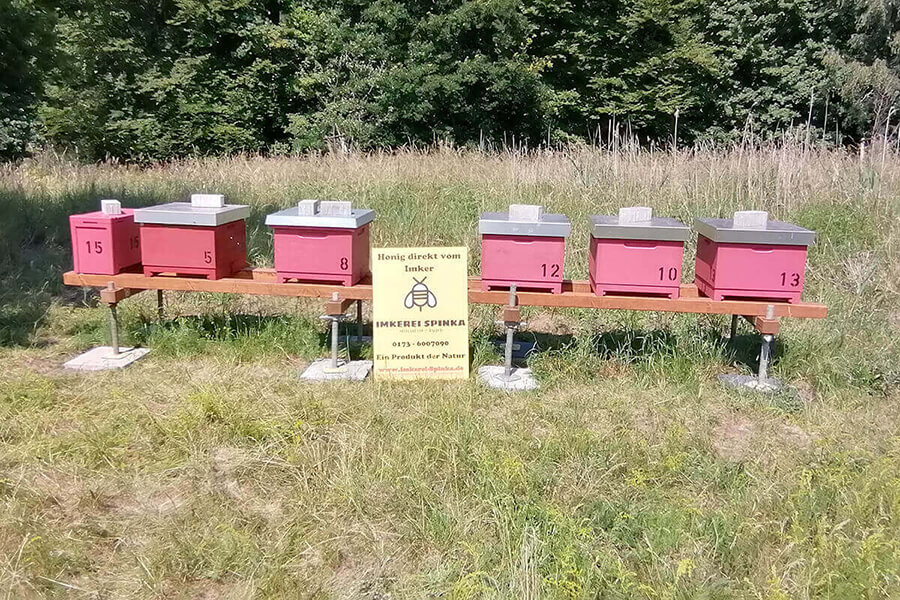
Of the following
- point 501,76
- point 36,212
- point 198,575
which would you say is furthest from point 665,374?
point 501,76

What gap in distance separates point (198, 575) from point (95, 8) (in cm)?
1803

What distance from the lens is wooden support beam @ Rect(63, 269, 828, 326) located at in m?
4.12

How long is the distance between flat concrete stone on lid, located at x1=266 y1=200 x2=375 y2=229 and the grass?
3.19ft

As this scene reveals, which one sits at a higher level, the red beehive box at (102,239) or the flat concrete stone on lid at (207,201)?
the flat concrete stone on lid at (207,201)

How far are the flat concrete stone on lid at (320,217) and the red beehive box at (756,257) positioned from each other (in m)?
2.15

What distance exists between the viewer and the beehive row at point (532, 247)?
4.00 m

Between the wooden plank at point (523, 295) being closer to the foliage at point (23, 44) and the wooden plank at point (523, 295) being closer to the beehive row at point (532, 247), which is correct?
the beehive row at point (532, 247)

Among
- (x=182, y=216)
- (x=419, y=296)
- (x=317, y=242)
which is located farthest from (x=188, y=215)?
(x=419, y=296)

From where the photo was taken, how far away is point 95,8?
16672 mm

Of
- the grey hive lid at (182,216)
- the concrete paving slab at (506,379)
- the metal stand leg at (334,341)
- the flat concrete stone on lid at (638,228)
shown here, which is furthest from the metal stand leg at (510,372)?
the grey hive lid at (182,216)

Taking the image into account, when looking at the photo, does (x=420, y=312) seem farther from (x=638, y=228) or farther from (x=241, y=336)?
(x=241, y=336)

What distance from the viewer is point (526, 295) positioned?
4.21m

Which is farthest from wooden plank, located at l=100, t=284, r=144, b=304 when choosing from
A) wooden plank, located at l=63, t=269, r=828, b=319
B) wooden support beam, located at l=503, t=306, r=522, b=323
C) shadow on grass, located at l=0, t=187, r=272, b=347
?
wooden support beam, located at l=503, t=306, r=522, b=323

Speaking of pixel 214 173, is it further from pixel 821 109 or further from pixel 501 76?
pixel 821 109
